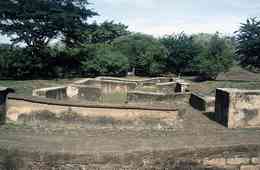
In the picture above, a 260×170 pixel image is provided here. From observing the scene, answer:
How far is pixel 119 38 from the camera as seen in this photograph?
3456cm

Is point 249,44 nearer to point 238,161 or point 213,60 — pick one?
point 213,60

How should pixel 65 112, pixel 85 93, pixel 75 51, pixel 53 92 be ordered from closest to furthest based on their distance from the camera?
pixel 65 112, pixel 53 92, pixel 85 93, pixel 75 51

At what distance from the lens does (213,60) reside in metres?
24.4

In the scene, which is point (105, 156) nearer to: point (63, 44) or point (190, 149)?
point (190, 149)

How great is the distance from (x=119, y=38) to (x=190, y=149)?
30.7m

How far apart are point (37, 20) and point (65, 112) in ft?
52.8

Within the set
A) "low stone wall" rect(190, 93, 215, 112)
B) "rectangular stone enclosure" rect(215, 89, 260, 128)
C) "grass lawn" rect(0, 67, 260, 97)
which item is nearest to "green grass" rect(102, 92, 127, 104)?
"grass lawn" rect(0, 67, 260, 97)

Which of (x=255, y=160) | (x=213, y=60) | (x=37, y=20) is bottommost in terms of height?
(x=255, y=160)

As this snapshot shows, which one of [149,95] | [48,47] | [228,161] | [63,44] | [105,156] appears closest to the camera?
[105,156]

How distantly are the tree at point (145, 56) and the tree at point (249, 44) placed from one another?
25.1ft

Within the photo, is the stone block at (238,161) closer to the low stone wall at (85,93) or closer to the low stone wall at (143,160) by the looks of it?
the low stone wall at (143,160)

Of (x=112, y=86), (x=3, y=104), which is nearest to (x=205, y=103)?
(x=112, y=86)

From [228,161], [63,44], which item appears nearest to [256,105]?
[228,161]

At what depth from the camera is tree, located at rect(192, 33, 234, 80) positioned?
24.2 meters
